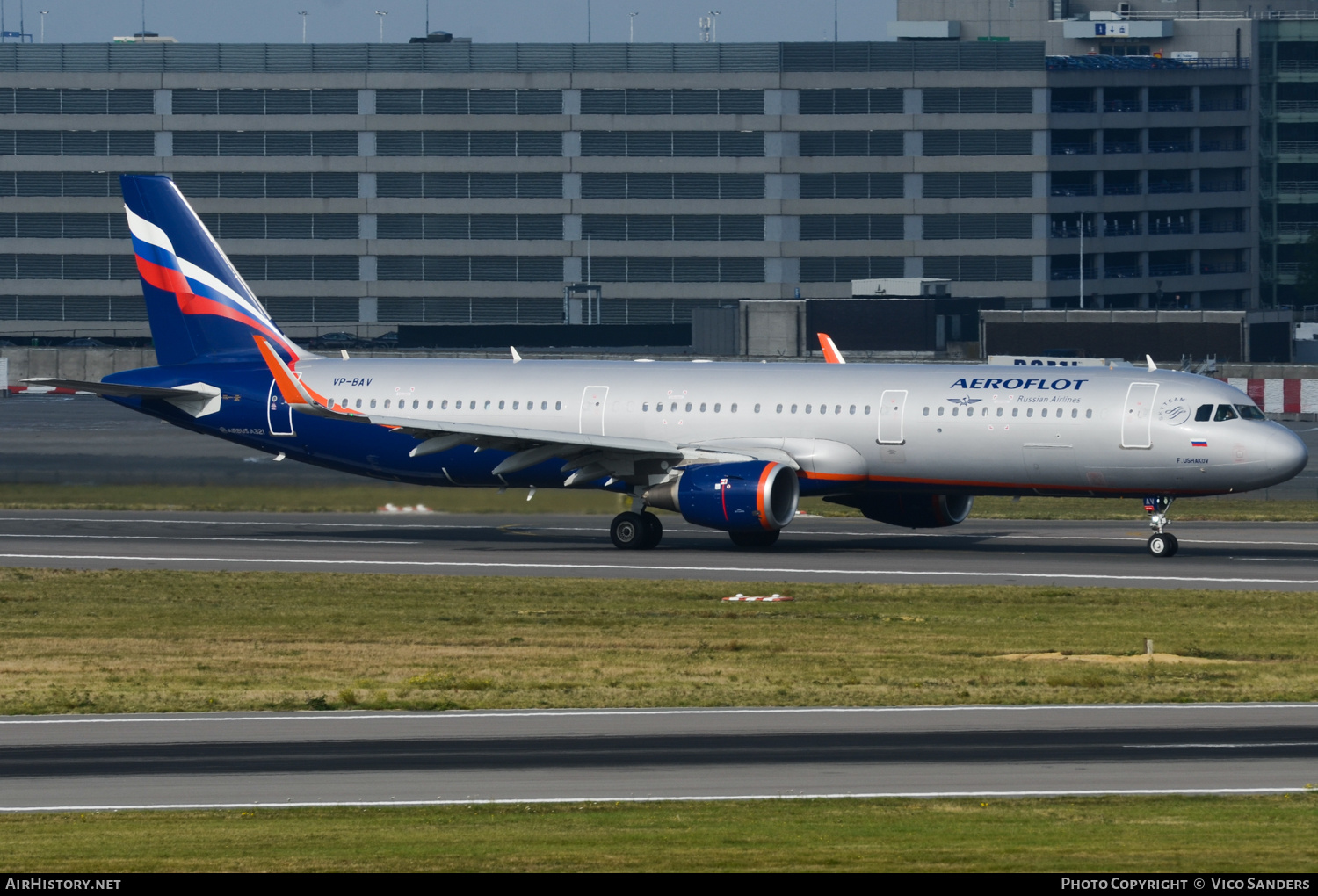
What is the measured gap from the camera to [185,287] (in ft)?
173

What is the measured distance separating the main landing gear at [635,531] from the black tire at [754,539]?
2082 mm

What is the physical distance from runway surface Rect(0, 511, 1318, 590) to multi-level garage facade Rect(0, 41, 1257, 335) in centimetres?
9153

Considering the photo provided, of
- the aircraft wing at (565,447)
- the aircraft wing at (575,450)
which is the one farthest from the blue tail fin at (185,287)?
the aircraft wing at (575,450)

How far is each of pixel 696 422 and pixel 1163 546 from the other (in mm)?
12093

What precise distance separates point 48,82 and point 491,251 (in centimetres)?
3760

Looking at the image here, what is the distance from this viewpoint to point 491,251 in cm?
14825

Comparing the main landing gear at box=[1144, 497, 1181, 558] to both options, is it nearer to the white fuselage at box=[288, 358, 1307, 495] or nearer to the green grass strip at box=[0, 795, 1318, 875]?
the white fuselage at box=[288, 358, 1307, 495]

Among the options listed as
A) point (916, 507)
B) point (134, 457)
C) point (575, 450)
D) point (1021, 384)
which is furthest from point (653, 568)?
point (134, 457)

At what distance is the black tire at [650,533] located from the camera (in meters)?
47.8

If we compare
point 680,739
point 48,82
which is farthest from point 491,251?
point 680,739

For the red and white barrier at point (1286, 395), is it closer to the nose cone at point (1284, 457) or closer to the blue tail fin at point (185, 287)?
the nose cone at point (1284, 457)

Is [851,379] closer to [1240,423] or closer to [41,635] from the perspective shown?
[1240,423]

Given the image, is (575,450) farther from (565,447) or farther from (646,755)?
(646,755)

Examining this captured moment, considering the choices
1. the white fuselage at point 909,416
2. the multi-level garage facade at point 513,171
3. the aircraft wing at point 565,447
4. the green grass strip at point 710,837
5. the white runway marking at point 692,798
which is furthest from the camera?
the multi-level garage facade at point 513,171
